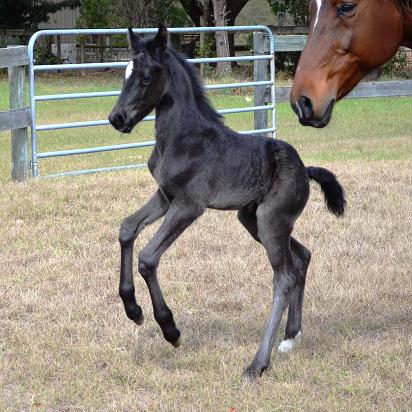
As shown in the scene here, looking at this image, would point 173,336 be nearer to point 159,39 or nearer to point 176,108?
point 176,108

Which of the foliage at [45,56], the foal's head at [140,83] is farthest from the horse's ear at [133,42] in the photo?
the foliage at [45,56]

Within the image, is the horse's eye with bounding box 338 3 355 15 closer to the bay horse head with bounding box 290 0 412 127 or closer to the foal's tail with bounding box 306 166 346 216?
the bay horse head with bounding box 290 0 412 127

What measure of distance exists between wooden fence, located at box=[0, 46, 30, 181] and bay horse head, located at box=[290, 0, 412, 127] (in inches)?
210

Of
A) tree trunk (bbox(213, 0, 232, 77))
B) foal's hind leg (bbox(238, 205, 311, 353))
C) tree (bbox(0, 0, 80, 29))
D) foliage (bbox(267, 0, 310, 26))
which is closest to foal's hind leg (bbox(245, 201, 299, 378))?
foal's hind leg (bbox(238, 205, 311, 353))

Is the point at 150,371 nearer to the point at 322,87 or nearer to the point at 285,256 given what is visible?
the point at 285,256

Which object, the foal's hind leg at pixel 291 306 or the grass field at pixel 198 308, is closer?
the grass field at pixel 198 308

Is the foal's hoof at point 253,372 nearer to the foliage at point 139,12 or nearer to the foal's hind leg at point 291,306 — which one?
the foal's hind leg at point 291,306

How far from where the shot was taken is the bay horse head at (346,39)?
4047 millimetres

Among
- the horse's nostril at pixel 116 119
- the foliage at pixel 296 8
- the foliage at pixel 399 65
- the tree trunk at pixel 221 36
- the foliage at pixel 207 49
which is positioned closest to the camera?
the horse's nostril at pixel 116 119

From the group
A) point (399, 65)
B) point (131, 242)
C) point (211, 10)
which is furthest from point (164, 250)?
point (211, 10)

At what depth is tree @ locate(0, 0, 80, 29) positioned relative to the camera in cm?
3291

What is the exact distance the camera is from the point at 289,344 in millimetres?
4578

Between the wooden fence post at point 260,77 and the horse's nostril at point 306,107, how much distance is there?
764cm

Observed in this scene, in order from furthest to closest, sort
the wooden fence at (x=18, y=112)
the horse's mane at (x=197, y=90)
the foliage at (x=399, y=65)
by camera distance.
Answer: the foliage at (x=399, y=65)
the wooden fence at (x=18, y=112)
the horse's mane at (x=197, y=90)
